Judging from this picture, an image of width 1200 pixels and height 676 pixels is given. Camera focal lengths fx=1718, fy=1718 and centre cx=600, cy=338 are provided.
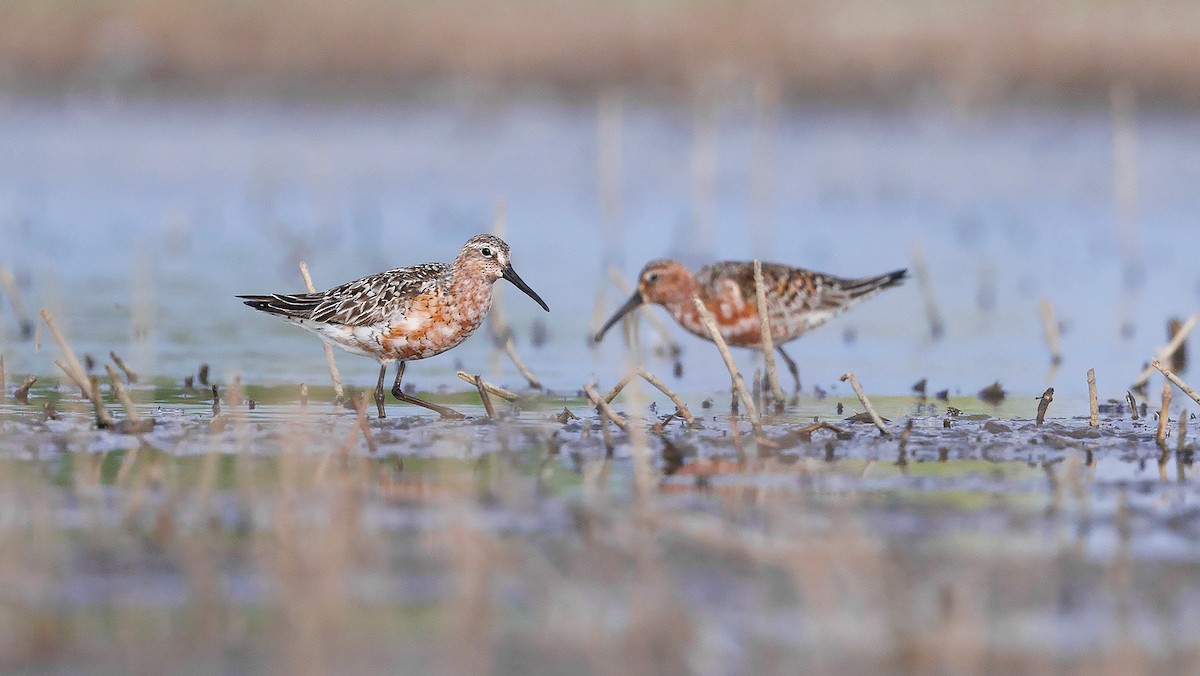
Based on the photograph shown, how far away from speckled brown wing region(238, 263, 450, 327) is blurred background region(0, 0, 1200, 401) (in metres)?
1.07

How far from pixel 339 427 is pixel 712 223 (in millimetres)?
11471

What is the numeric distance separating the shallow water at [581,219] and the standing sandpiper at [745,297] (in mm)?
424

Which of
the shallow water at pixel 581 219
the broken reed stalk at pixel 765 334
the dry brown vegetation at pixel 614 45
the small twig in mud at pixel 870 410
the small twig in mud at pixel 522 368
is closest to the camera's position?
the small twig in mud at pixel 870 410

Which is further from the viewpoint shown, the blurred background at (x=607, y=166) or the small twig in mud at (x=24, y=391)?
the blurred background at (x=607, y=166)

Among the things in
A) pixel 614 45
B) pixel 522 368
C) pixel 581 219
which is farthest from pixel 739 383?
pixel 614 45

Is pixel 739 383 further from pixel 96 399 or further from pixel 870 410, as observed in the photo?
pixel 96 399

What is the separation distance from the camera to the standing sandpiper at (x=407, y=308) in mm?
10727

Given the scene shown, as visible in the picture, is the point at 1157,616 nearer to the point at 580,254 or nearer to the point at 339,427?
the point at 339,427

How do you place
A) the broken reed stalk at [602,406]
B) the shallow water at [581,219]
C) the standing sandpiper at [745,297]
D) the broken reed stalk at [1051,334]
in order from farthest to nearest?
the shallow water at [581,219]
the broken reed stalk at [1051,334]
the standing sandpiper at [745,297]
the broken reed stalk at [602,406]

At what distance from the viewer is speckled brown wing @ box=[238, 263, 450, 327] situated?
35.3ft

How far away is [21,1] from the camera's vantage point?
3638 centimetres

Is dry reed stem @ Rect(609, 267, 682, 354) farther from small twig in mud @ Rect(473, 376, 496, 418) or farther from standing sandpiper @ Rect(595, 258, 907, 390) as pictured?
small twig in mud @ Rect(473, 376, 496, 418)

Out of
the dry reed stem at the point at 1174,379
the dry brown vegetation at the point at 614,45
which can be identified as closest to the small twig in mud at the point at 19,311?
the dry reed stem at the point at 1174,379

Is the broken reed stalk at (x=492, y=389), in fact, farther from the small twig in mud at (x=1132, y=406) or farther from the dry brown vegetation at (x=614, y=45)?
the dry brown vegetation at (x=614, y=45)
